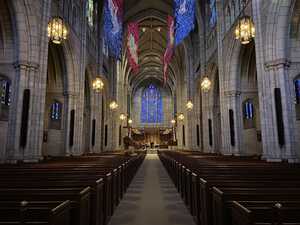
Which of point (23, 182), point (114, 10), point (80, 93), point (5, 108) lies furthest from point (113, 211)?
point (114, 10)

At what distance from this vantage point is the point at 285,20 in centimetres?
1024

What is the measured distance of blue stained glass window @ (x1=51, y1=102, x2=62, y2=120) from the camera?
16.7 m

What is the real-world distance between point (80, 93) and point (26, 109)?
7.10 metres

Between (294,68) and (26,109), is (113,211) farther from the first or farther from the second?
(294,68)

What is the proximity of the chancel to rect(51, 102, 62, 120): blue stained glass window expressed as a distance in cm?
7

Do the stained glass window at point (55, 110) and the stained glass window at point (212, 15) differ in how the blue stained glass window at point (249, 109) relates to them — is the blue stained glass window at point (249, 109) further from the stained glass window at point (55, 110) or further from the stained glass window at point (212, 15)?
the stained glass window at point (55, 110)

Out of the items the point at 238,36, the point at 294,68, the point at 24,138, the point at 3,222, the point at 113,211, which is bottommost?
the point at 113,211

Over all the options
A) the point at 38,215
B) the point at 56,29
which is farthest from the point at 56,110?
the point at 38,215

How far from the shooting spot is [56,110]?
16859 mm

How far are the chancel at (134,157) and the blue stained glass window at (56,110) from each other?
0.07 m

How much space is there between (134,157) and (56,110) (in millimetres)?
6854

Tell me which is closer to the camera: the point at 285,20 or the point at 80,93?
the point at 285,20

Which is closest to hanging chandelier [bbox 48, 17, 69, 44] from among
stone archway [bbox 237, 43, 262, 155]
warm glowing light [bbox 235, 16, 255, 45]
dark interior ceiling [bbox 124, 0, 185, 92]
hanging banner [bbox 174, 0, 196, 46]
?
warm glowing light [bbox 235, 16, 255, 45]

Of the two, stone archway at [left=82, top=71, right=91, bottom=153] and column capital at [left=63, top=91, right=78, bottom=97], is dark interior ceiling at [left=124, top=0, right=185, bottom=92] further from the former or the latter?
column capital at [left=63, top=91, right=78, bottom=97]
